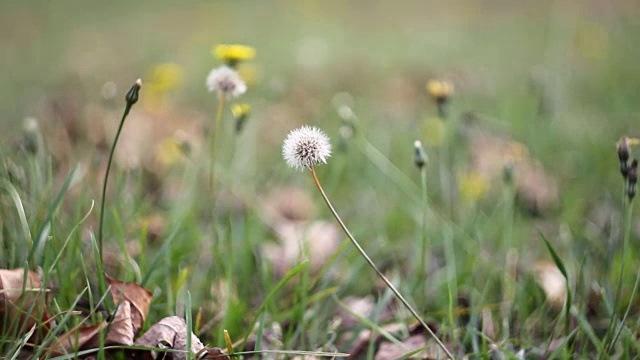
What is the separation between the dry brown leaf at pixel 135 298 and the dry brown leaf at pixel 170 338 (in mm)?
65

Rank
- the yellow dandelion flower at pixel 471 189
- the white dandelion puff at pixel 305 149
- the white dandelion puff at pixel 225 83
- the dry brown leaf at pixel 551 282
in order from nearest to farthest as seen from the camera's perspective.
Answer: the white dandelion puff at pixel 305 149 < the white dandelion puff at pixel 225 83 < the dry brown leaf at pixel 551 282 < the yellow dandelion flower at pixel 471 189

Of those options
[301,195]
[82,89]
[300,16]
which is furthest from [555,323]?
[300,16]

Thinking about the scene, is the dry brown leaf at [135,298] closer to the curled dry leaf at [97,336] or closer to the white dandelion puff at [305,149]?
the curled dry leaf at [97,336]

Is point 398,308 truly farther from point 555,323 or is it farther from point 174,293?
point 174,293

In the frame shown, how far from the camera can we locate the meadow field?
4.01 ft

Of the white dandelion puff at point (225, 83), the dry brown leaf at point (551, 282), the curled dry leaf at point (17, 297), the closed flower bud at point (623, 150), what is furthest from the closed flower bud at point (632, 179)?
the curled dry leaf at point (17, 297)

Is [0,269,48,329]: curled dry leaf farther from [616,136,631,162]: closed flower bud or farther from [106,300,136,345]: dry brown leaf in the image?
[616,136,631,162]: closed flower bud

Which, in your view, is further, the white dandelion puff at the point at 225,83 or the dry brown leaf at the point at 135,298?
the white dandelion puff at the point at 225,83

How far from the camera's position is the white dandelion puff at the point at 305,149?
3.43 ft

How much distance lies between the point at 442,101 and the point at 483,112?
2.13m

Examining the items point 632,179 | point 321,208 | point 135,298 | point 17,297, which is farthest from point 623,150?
point 321,208

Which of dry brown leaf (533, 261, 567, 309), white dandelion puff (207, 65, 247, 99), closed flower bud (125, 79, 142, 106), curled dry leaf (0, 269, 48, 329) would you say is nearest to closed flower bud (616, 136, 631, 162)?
dry brown leaf (533, 261, 567, 309)

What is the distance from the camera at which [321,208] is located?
2330 millimetres

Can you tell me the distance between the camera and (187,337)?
1.05 metres
